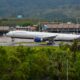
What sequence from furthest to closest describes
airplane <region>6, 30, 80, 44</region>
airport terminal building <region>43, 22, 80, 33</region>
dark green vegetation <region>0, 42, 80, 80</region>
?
1. airport terminal building <region>43, 22, 80, 33</region>
2. airplane <region>6, 30, 80, 44</region>
3. dark green vegetation <region>0, 42, 80, 80</region>

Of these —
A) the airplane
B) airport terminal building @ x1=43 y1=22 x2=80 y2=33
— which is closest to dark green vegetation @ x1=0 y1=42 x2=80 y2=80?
the airplane

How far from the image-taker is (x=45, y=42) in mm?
72625

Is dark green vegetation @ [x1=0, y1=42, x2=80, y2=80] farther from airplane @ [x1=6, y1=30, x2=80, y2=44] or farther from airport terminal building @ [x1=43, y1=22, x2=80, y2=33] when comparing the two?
airport terminal building @ [x1=43, y1=22, x2=80, y2=33]

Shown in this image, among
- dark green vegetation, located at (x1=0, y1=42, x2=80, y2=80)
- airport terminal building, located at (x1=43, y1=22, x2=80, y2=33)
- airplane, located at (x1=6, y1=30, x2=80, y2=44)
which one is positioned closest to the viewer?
dark green vegetation, located at (x1=0, y1=42, x2=80, y2=80)

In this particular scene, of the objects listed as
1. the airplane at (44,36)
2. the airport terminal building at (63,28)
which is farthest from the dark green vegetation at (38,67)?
the airport terminal building at (63,28)

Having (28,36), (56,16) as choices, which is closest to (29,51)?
(28,36)

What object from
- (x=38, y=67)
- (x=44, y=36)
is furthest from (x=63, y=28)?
(x=38, y=67)

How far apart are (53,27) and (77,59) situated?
69.1 meters

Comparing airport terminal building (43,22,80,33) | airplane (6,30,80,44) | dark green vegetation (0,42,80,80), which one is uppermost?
airport terminal building (43,22,80,33)

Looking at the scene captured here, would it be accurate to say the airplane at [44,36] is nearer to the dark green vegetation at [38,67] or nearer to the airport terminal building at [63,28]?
the airport terminal building at [63,28]

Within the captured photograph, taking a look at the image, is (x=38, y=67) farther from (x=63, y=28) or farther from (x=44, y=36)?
(x=63, y=28)

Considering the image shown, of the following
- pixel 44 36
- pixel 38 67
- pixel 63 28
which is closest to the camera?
pixel 38 67

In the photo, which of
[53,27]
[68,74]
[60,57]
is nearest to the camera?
[68,74]

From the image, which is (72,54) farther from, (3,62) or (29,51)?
(3,62)
